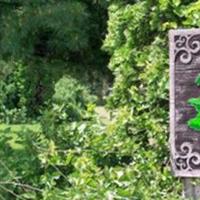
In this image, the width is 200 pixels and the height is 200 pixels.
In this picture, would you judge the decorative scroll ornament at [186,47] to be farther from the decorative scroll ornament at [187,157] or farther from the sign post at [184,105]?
→ the decorative scroll ornament at [187,157]

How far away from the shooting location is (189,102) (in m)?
3.25

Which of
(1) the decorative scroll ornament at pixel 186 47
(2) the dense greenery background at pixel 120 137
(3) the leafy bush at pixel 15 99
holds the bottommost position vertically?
(3) the leafy bush at pixel 15 99

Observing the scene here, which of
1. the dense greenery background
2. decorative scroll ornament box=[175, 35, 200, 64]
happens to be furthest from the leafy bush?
decorative scroll ornament box=[175, 35, 200, 64]

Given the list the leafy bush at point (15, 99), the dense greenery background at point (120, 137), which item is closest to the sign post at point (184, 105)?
the dense greenery background at point (120, 137)

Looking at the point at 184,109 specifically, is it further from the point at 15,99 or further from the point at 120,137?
the point at 15,99

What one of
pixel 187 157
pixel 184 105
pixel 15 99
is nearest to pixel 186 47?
pixel 184 105

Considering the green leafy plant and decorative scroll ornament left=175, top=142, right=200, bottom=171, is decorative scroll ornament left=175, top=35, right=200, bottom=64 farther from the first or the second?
decorative scroll ornament left=175, top=142, right=200, bottom=171

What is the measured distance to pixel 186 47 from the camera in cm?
332

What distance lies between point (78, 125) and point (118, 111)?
0.19 metres

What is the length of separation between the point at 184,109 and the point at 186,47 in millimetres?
249

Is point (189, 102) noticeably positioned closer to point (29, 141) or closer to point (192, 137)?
point (192, 137)

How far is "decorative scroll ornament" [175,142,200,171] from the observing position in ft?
10.7

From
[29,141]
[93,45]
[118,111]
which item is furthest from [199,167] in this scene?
[93,45]

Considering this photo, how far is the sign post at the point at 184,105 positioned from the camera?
10.7 feet
